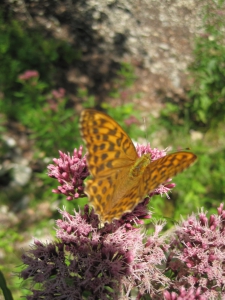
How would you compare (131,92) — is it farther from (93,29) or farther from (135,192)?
(135,192)

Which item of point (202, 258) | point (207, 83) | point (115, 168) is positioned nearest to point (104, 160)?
point (115, 168)

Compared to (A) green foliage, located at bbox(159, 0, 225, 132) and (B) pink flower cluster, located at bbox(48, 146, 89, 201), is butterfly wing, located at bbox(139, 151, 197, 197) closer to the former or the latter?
(B) pink flower cluster, located at bbox(48, 146, 89, 201)

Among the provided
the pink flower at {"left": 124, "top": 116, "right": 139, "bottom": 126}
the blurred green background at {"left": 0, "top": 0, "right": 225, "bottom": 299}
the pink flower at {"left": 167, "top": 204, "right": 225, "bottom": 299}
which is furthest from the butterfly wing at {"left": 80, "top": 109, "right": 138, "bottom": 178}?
the pink flower at {"left": 124, "top": 116, "right": 139, "bottom": 126}

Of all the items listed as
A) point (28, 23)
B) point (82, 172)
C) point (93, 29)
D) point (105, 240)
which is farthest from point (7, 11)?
point (105, 240)

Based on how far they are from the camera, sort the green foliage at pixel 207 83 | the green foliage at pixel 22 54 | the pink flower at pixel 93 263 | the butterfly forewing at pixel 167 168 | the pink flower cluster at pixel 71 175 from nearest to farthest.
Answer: the butterfly forewing at pixel 167 168 → the pink flower at pixel 93 263 → the pink flower cluster at pixel 71 175 → the green foliage at pixel 207 83 → the green foliage at pixel 22 54

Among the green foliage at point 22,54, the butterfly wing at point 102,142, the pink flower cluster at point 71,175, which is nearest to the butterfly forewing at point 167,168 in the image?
the butterfly wing at point 102,142

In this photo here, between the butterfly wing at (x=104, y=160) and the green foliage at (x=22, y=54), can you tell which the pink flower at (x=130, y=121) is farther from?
the green foliage at (x=22, y=54)

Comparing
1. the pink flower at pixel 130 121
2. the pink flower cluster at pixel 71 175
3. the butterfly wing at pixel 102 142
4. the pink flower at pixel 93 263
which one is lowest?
the pink flower at pixel 130 121
